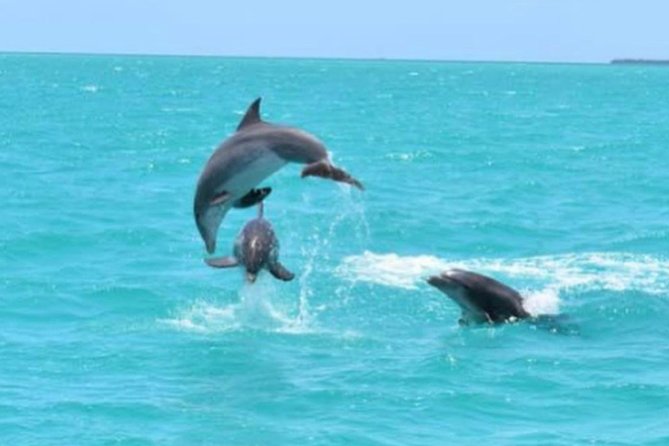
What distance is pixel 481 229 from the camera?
3022 centimetres

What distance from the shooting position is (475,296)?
19484mm

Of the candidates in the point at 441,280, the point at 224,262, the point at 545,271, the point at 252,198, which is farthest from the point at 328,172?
the point at 545,271

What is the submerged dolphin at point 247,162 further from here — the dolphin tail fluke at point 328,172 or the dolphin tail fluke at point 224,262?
the dolphin tail fluke at point 224,262

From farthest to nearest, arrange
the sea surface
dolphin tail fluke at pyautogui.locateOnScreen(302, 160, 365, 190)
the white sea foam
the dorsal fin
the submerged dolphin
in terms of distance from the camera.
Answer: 1. the white sea foam
2. the sea surface
3. the dorsal fin
4. the submerged dolphin
5. dolphin tail fluke at pyautogui.locateOnScreen(302, 160, 365, 190)

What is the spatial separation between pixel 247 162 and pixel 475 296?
7.09m

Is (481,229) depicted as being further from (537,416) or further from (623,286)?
(537,416)

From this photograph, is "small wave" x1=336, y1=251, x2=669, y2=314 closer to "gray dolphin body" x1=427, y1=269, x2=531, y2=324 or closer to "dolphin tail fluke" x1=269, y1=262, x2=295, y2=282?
"gray dolphin body" x1=427, y1=269, x2=531, y2=324

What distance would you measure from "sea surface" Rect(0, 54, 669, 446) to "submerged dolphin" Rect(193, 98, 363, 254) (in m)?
2.53

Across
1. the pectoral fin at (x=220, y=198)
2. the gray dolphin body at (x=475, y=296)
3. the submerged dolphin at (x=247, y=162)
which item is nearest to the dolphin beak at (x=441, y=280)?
the gray dolphin body at (x=475, y=296)

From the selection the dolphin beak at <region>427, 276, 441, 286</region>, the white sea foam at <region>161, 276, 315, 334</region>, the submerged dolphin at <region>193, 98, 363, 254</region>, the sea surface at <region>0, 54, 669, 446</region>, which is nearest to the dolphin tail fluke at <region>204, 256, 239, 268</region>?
the sea surface at <region>0, 54, 669, 446</region>

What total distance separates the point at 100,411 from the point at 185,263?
33.6 feet

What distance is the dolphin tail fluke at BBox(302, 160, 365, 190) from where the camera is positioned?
37.7 ft

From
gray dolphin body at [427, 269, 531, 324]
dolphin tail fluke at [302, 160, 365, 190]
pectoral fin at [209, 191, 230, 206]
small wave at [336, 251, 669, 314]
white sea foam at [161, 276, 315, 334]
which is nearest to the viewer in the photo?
dolphin tail fluke at [302, 160, 365, 190]

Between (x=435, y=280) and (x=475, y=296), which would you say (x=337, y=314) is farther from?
(x=475, y=296)
